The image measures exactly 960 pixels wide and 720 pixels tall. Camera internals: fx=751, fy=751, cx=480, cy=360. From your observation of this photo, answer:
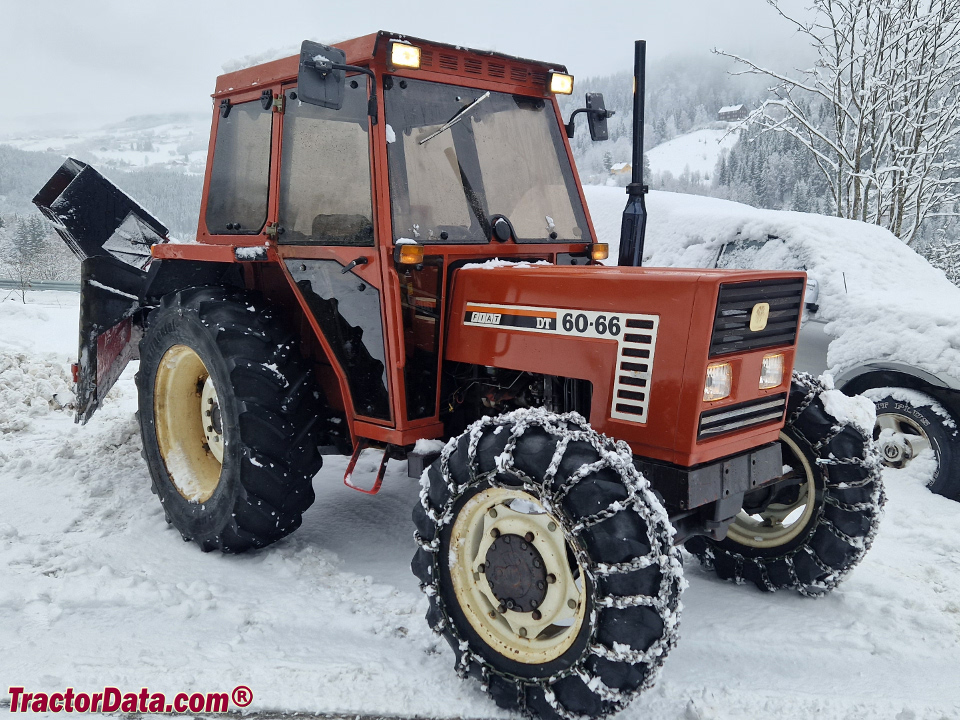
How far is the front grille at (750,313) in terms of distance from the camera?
2.51m

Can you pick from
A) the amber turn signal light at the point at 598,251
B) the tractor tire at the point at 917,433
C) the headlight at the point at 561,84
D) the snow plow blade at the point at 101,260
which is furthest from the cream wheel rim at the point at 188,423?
the tractor tire at the point at 917,433

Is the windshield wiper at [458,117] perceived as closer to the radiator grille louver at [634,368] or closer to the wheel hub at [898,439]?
the radiator grille louver at [634,368]

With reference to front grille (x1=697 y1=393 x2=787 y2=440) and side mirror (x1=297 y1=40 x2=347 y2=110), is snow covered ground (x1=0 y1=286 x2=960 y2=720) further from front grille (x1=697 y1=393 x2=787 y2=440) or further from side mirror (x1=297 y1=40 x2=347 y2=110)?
side mirror (x1=297 y1=40 x2=347 y2=110)

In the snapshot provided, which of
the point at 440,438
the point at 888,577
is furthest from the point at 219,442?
the point at 888,577

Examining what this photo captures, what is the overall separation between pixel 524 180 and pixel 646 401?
144 centimetres

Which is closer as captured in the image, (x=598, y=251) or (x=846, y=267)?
(x=598, y=251)

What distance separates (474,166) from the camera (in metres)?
3.35

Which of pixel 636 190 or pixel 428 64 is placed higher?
pixel 428 64

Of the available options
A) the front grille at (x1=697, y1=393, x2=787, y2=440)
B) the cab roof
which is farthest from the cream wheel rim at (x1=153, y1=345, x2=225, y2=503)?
the front grille at (x1=697, y1=393, x2=787, y2=440)

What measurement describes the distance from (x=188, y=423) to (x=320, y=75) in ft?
7.15

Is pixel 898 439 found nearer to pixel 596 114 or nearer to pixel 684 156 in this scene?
pixel 596 114

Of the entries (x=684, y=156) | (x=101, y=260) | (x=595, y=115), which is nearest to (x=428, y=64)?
(x=595, y=115)

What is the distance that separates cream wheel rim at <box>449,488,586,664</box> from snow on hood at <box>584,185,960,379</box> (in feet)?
7.44

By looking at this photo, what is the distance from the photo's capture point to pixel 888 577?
3547mm
